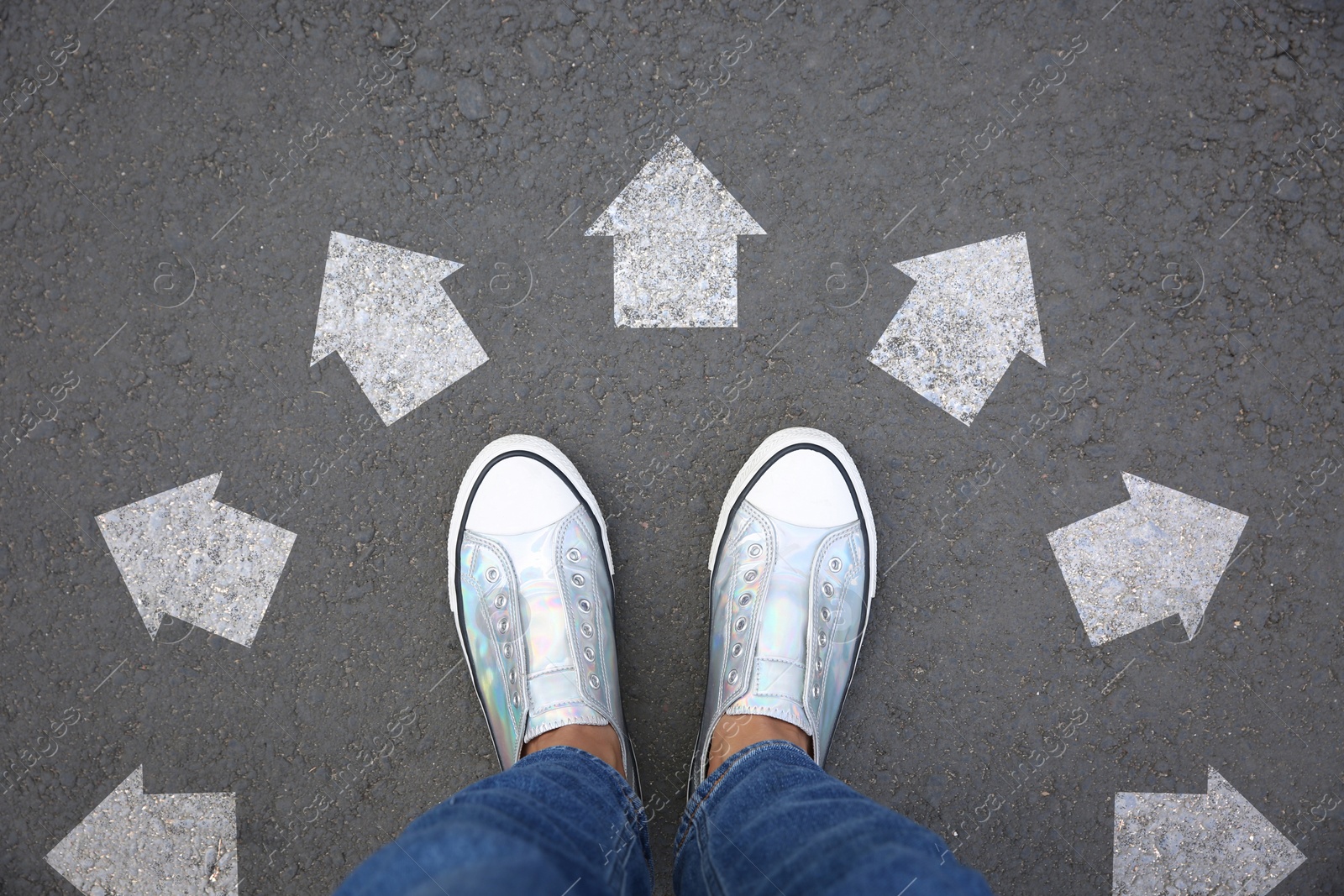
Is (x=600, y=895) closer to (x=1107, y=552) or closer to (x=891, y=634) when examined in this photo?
(x=891, y=634)

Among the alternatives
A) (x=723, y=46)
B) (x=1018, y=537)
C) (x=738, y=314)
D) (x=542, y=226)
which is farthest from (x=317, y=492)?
(x=1018, y=537)

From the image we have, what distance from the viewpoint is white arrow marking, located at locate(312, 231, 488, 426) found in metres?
1.54

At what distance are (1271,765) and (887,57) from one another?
1756 millimetres

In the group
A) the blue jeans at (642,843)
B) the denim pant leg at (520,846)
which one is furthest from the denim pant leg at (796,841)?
the denim pant leg at (520,846)

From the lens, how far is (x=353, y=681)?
159 cm

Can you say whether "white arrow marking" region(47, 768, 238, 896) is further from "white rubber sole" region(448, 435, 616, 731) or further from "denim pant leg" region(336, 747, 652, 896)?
"denim pant leg" region(336, 747, 652, 896)

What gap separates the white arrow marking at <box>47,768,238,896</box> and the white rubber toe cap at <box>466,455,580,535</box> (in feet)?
2.81

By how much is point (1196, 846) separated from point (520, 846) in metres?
1.56

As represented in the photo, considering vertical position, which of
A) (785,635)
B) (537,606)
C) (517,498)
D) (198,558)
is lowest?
(785,635)

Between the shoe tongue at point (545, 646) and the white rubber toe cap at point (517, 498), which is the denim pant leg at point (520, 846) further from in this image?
the white rubber toe cap at point (517, 498)

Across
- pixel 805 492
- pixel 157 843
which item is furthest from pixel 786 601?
pixel 157 843

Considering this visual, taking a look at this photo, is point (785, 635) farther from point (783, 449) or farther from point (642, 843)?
point (642, 843)

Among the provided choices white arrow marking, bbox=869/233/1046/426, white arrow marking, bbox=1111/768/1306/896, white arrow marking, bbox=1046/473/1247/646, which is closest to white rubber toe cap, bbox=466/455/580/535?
white arrow marking, bbox=869/233/1046/426

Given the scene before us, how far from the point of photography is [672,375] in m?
1.55
